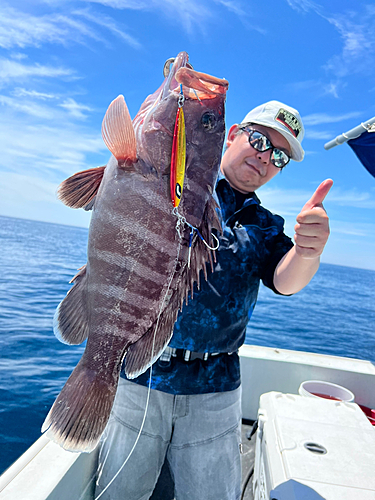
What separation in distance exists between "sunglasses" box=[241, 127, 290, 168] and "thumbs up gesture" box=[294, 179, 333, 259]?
0.79 metres

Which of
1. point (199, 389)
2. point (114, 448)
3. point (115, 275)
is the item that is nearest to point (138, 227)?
point (115, 275)

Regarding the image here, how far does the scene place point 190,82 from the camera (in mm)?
1188

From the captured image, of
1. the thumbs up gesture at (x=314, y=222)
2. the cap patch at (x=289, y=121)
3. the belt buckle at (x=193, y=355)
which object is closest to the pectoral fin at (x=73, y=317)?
the belt buckle at (x=193, y=355)

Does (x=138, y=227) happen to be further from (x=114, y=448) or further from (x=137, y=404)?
(x=114, y=448)

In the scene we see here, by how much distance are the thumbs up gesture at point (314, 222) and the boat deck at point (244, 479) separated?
8.77 ft

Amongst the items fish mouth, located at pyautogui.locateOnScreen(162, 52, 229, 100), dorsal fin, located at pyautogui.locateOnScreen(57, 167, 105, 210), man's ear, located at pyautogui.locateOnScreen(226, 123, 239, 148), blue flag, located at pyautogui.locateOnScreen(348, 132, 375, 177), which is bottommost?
dorsal fin, located at pyautogui.locateOnScreen(57, 167, 105, 210)

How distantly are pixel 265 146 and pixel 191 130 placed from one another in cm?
114

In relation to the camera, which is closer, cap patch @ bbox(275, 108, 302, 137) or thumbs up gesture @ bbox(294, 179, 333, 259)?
thumbs up gesture @ bbox(294, 179, 333, 259)

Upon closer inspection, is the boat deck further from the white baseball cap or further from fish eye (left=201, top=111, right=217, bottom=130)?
fish eye (left=201, top=111, right=217, bottom=130)

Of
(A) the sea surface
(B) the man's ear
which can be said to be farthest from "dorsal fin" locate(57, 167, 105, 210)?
(A) the sea surface

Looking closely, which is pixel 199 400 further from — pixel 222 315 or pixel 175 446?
pixel 222 315

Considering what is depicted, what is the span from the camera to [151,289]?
4.01ft

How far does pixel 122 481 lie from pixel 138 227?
1.62 m

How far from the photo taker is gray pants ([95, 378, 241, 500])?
1.94 meters
